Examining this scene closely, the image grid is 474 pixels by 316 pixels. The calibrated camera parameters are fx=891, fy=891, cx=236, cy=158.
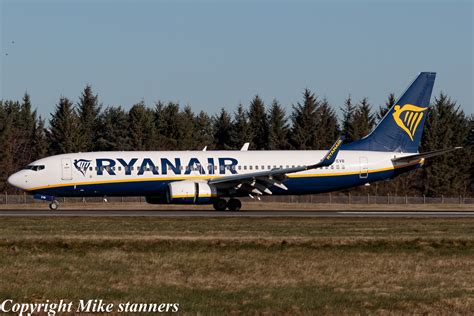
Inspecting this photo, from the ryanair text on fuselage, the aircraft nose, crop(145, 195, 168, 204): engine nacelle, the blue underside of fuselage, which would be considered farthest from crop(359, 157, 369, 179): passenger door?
the aircraft nose

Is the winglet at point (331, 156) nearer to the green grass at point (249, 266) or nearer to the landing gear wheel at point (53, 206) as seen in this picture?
the green grass at point (249, 266)

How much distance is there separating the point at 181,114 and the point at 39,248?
268 ft

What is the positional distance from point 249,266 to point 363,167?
32604mm

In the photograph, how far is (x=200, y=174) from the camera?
172ft

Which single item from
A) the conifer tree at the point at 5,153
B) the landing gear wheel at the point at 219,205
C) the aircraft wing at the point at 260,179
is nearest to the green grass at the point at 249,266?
the aircraft wing at the point at 260,179

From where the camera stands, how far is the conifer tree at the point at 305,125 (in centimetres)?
9712

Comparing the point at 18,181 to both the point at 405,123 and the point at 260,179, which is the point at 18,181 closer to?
the point at 260,179

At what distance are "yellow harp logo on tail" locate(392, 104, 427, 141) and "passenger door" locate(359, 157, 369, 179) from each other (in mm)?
4448

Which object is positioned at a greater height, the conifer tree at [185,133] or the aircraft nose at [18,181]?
the conifer tree at [185,133]

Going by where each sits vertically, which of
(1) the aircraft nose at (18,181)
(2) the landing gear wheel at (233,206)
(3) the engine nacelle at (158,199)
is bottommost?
(2) the landing gear wheel at (233,206)

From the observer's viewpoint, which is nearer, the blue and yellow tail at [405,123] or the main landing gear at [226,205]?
the main landing gear at [226,205]

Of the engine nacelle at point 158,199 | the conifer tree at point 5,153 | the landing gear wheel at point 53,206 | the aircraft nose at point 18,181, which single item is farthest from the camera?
the conifer tree at point 5,153

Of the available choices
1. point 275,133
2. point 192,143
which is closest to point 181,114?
point 192,143

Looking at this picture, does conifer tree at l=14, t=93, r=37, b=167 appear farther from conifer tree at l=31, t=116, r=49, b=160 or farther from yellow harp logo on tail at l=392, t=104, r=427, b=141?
yellow harp logo on tail at l=392, t=104, r=427, b=141
